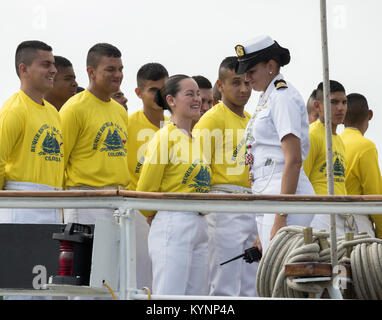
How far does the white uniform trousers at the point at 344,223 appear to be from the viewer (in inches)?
261

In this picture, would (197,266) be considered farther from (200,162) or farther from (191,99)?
(191,99)

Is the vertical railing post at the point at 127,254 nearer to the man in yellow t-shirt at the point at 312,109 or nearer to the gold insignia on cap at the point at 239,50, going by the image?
the gold insignia on cap at the point at 239,50

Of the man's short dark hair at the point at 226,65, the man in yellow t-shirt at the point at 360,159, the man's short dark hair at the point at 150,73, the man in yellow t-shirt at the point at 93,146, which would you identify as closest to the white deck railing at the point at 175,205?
the man in yellow t-shirt at the point at 93,146

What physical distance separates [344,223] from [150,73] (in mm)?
2307

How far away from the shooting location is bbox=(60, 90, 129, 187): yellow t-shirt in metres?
6.37

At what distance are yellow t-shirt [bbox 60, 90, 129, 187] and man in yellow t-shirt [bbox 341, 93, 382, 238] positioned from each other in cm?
237

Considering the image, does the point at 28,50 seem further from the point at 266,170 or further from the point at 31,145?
the point at 266,170

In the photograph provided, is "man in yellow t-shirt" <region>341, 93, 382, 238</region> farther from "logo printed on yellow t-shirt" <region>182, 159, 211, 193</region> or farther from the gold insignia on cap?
the gold insignia on cap

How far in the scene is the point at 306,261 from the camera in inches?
167

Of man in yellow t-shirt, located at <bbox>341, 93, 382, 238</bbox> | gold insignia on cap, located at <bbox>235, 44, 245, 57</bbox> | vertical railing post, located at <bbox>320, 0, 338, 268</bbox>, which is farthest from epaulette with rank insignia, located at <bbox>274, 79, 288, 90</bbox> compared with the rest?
man in yellow t-shirt, located at <bbox>341, 93, 382, 238</bbox>

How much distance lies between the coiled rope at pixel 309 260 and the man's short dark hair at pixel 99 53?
2.98 meters

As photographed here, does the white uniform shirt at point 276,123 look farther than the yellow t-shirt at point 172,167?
No

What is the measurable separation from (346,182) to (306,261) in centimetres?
366

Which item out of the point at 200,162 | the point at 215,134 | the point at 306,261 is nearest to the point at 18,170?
the point at 200,162
